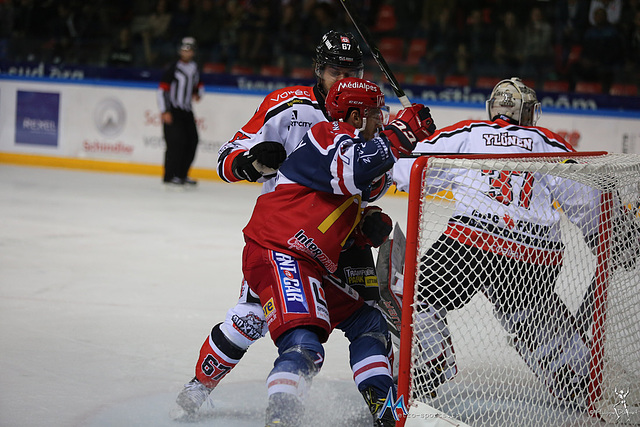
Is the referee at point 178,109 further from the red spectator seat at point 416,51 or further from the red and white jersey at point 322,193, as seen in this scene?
the red and white jersey at point 322,193

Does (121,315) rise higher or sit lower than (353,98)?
lower

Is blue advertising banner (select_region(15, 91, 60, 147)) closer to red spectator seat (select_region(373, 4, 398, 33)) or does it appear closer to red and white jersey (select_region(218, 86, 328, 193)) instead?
red spectator seat (select_region(373, 4, 398, 33))

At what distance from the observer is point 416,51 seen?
911cm

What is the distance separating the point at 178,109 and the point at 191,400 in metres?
5.92

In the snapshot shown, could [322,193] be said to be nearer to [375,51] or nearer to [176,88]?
[375,51]

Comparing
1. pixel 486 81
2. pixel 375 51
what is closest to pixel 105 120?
pixel 486 81

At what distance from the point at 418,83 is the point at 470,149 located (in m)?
6.16

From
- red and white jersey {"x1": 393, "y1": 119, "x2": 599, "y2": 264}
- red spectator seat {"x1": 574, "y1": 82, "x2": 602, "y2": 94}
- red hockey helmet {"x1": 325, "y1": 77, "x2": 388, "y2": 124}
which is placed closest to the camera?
red hockey helmet {"x1": 325, "y1": 77, "x2": 388, "y2": 124}

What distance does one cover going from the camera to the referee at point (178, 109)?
797 centimetres

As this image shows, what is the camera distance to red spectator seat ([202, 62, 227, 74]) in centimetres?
957

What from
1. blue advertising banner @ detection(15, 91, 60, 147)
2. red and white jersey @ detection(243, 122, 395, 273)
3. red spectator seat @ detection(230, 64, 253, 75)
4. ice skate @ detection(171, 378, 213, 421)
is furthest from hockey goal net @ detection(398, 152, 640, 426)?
blue advertising banner @ detection(15, 91, 60, 147)

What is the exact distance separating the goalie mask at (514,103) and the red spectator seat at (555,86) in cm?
564

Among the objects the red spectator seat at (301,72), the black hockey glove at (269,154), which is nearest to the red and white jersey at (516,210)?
the black hockey glove at (269,154)

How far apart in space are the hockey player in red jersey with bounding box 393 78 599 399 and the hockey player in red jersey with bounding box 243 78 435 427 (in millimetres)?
281
